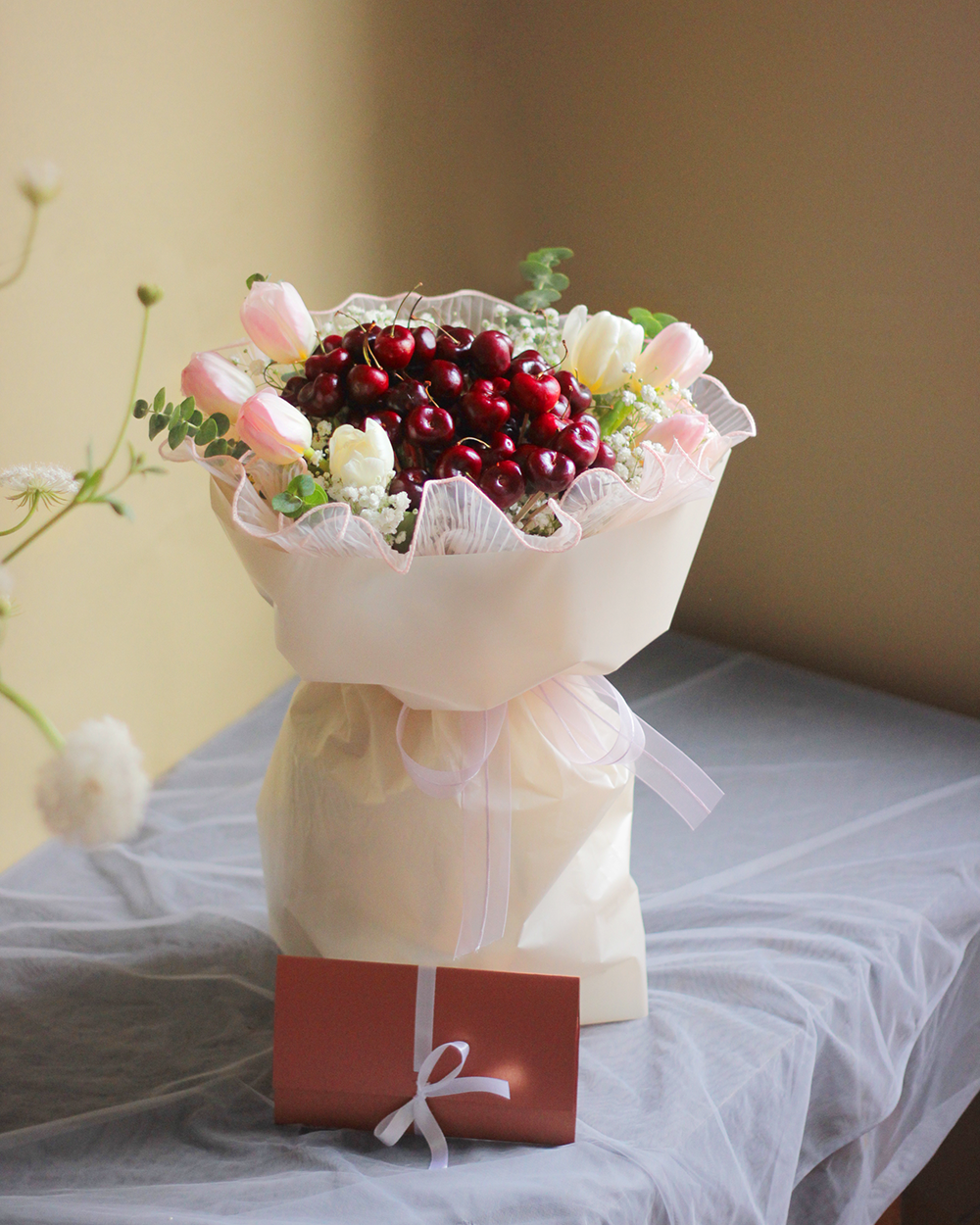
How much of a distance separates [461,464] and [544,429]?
0.21 feet

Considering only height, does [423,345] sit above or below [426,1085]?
above

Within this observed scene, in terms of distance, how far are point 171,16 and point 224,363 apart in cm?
58

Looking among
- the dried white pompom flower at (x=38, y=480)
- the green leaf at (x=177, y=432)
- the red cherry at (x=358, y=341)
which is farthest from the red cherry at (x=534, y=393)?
the dried white pompom flower at (x=38, y=480)

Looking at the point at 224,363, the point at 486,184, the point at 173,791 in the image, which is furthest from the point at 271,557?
the point at 486,184

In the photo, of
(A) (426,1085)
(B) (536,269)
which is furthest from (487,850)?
(B) (536,269)

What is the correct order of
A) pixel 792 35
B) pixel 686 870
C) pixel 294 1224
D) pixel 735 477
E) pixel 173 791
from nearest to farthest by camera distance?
1. pixel 294 1224
2. pixel 686 870
3. pixel 173 791
4. pixel 792 35
5. pixel 735 477

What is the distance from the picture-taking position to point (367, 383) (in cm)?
74

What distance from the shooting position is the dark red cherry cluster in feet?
2.35

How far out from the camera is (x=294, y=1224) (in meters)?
0.69

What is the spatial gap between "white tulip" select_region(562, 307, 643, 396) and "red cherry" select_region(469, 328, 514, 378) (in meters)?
0.06

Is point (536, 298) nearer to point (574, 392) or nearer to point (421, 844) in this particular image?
point (574, 392)

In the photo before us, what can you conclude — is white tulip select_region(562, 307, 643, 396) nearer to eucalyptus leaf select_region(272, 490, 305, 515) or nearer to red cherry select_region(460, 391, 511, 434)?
red cherry select_region(460, 391, 511, 434)

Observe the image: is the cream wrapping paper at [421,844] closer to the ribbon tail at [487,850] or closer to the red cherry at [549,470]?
the ribbon tail at [487,850]

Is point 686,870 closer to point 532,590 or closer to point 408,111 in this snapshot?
point 532,590
